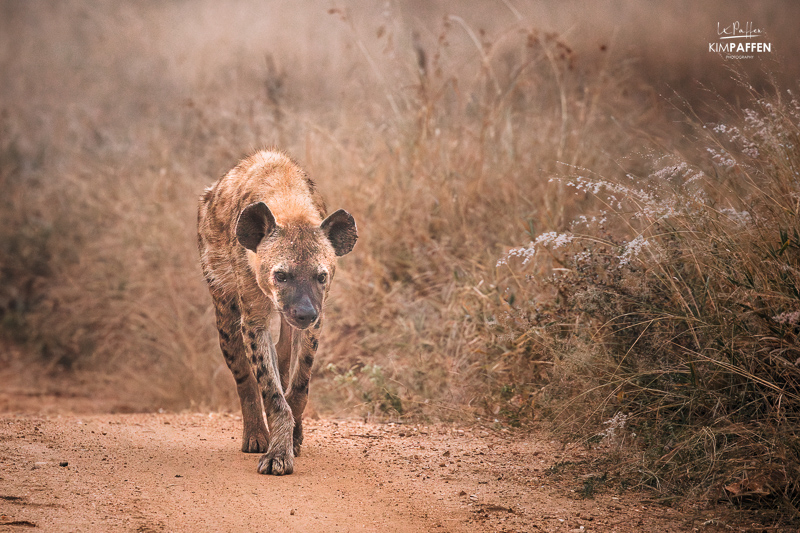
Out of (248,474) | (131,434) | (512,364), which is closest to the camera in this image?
(248,474)

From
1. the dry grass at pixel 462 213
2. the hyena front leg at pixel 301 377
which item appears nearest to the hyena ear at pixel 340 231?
the hyena front leg at pixel 301 377

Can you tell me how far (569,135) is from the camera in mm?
7547

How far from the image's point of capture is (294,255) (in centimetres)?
405

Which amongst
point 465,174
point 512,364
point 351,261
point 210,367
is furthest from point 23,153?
point 512,364

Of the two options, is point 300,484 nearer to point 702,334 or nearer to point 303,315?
point 303,315

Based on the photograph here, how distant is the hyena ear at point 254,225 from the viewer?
4091mm

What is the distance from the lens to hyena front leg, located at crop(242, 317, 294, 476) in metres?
3.95

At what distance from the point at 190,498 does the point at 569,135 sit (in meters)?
5.41

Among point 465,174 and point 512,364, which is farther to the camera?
point 465,174

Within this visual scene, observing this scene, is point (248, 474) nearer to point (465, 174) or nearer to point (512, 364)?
point (512, 364)
